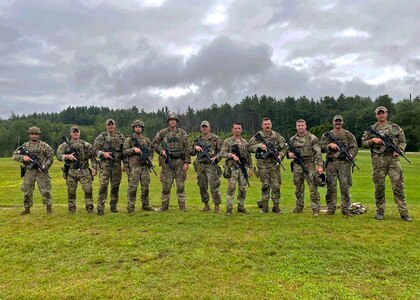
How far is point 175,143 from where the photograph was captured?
11969 millimetres

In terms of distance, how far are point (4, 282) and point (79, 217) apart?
14.8ft

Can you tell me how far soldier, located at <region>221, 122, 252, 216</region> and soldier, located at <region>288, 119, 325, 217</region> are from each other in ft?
4.82

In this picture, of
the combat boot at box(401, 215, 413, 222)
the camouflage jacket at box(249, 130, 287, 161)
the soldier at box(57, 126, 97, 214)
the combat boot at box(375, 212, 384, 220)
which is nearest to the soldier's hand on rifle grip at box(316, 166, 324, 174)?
the camouflage jacket at box(249, 130, 287, 161)

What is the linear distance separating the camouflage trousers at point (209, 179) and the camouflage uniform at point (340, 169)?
3.51 metres

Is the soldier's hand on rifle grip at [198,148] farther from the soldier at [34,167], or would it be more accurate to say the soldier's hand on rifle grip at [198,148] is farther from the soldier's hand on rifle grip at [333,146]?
the soldier at [34,167]

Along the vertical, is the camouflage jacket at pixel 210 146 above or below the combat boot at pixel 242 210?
above

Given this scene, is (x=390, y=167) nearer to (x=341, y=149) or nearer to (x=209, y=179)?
(x=341, y=149)

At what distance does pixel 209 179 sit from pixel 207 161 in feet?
1.97

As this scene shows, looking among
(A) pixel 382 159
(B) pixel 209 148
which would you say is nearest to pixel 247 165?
(B) pixel 209 148

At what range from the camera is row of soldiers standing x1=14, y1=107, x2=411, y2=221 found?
11016mm

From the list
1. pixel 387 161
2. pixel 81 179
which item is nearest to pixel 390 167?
pixel 387 161

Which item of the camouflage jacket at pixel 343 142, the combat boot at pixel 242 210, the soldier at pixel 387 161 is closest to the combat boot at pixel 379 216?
the soldier at pixel 387 161

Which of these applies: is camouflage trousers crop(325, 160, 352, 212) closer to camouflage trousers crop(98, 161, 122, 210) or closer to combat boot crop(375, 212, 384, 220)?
combat boot crop(375, 212, 384, 220)

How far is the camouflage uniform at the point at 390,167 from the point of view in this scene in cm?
1024
